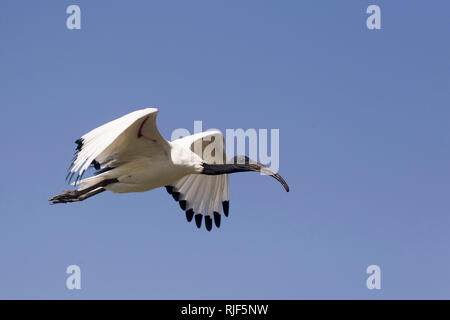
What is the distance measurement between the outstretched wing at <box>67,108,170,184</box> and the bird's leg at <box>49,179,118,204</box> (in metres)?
0.27

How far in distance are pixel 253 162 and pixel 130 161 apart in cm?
188

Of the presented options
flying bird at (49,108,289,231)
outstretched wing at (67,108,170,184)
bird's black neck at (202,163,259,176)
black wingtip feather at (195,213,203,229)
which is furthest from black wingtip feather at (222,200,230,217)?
outstretched wing at (67,108,170,184)

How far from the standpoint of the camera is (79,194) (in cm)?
1368

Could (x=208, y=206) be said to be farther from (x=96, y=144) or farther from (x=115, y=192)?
(x=96, y=144)

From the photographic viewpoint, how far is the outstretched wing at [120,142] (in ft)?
39.5

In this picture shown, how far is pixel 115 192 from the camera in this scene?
13.8 m

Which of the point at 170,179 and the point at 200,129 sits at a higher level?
the point at 200,129

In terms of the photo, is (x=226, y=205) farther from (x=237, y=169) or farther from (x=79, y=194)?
(x=79, y=194)

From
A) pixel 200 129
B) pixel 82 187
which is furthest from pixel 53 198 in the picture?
pixel 200 129

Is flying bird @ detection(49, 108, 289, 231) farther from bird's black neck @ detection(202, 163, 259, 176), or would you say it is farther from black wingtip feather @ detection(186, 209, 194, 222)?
black wingtip feather @ detection(186, 209, 194, 222)

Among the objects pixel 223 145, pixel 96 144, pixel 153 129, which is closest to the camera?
pixel 96 144

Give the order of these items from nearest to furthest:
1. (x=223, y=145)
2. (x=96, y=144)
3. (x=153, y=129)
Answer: (x=96, y=144), (x=153, y=129), (x=223, y=145)

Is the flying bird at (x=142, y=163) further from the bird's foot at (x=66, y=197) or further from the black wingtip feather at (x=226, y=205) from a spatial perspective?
the black wingtip feather at (x=226, y=205)

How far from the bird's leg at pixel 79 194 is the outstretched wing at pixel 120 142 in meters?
0.27
